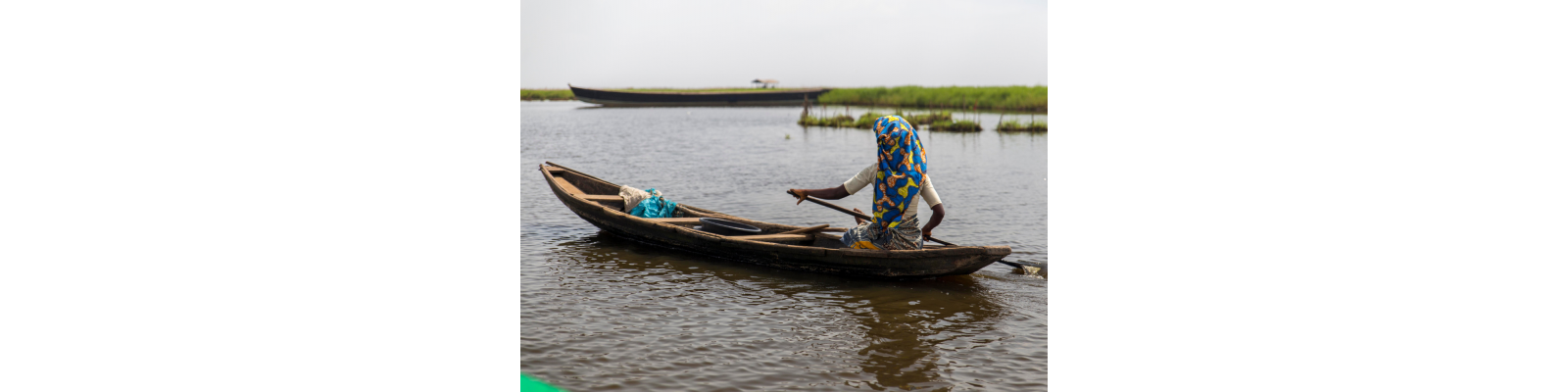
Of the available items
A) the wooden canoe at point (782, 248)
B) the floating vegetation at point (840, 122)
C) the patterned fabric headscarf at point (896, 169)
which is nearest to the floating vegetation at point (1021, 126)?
the floating vegetation at point (840, 122)

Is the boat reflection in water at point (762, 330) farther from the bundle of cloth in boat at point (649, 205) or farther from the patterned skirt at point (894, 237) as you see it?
the bundle of cloth in boat at point (649, 205)

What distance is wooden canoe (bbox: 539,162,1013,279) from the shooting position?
4746 millimetres

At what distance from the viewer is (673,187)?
9.27 m

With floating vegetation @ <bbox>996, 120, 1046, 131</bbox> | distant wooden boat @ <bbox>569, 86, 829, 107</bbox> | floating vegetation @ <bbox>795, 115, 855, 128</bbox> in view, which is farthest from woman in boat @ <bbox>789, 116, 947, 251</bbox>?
distant wooden boat @ <bbox>569, 86, 829, 107</bbox>


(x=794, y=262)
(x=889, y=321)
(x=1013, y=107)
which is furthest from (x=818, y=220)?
(x=1013, y=107)

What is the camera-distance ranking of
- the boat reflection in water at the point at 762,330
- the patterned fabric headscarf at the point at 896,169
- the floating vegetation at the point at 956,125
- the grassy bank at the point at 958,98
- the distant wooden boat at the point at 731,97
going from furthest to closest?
the distant wooden boat at the point at 731,97 → the grassy bank at the point at 958,98 → the floating vegetation at the point at 956,125 → the patterned fabric headscarf at the point at 896,169 → the boat reflection in water at the point at 762,330

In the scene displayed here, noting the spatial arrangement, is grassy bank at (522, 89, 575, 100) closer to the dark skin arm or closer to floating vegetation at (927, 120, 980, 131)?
the dark skin arm

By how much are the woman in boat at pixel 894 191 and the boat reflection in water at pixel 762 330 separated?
9.9 inches

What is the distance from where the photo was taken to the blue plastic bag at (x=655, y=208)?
20.2 ft

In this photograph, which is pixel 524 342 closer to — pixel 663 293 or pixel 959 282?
pixel 663 293

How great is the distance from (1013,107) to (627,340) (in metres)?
16.0

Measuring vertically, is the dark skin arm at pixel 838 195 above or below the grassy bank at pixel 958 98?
below

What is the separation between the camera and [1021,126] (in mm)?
16078

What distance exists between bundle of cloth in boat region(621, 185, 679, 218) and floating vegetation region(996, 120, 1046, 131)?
420 inches
